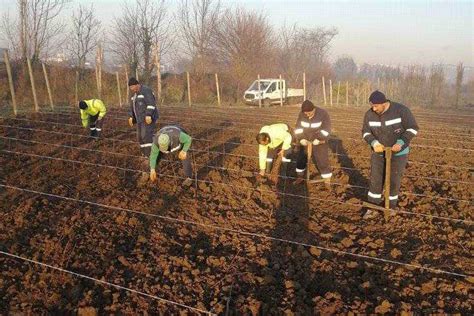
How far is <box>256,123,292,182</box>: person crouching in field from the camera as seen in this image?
593cm

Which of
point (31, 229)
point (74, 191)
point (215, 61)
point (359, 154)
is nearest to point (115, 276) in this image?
point (31, 229)

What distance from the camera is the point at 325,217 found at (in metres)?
5.25

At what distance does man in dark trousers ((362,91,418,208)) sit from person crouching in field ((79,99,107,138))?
17.3 ft

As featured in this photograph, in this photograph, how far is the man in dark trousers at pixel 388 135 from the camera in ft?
15.7

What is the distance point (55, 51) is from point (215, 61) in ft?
38.2

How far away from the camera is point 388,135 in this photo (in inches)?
194

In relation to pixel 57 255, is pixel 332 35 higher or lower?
higher

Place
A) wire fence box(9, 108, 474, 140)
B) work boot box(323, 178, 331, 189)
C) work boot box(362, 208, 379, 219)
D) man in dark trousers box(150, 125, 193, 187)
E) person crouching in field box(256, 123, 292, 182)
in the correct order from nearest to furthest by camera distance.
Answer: work boot box(362, 208, 379, 219)
man in dark trousers box(150, 125, 193, 187)
person crouching in field box(256, 123, 292, 182)
work boot box(323, 178, 331, 189)
wire fence box(9, 108, 474, 140)

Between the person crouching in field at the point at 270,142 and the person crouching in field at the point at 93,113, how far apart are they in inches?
141

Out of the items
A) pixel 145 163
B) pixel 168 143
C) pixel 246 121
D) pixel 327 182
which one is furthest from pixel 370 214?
pixel 246 121

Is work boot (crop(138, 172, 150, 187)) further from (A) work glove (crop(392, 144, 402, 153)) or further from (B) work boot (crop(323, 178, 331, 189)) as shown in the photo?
(A) work glove (crop(392, 144, 402, 153))

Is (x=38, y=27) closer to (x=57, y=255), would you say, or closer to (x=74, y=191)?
(x=74, y=191)

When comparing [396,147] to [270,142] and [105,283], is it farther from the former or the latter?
[105,283]

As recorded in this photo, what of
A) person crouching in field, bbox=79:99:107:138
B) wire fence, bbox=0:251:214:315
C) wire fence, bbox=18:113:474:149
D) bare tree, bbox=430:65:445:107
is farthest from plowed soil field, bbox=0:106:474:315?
bare tree, bbox=430:65:445:107
